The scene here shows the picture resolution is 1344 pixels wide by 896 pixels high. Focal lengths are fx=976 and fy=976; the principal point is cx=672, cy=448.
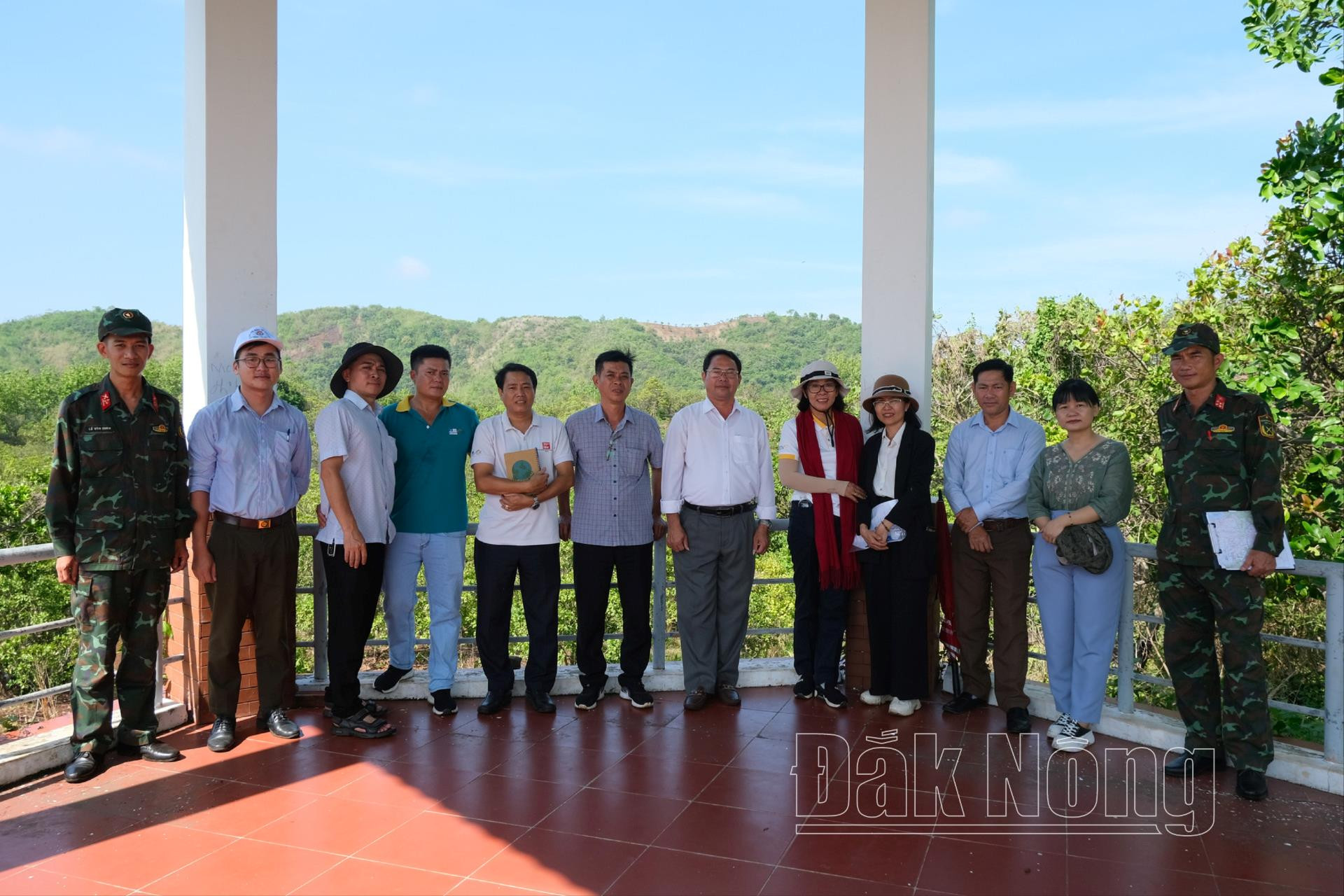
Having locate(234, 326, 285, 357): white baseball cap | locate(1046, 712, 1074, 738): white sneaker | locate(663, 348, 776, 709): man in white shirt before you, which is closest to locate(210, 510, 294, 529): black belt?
locate(234, 326, 285, 357): white baseball cap

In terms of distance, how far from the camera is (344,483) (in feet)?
12.8

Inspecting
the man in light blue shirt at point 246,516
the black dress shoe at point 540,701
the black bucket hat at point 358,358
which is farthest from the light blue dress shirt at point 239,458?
the black dress shoe at point 540,701

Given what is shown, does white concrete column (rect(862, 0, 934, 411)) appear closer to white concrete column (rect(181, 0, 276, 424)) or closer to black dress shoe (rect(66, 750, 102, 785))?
white concrete column (rect(181, 0, 276, 424))

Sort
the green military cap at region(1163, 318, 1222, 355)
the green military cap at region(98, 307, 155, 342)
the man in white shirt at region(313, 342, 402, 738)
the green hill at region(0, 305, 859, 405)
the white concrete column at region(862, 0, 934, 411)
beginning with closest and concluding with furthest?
the green military cap at region(1163, 318, 1222, 355) < the green military cap at region(98, 307, 155, 342) < the man in white shirt at region(313, 342, 402, 738) < the white concrete column at region(862, 0, 934, 411) < the green hill at region(0, 305, 859, 405)

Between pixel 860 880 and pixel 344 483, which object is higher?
pixel 344 483

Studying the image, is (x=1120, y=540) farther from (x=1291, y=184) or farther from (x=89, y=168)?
(x=89, y=168)

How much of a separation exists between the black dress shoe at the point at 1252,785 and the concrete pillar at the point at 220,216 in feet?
12.3

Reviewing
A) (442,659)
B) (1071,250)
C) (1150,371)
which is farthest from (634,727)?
(1071,250)

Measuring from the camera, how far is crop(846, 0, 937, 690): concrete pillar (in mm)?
4547

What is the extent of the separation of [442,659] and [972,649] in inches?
91.4

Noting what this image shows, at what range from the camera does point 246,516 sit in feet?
12.3

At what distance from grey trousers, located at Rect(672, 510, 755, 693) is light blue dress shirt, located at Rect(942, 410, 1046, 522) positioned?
37.0 inches

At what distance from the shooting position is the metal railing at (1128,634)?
10.8ft

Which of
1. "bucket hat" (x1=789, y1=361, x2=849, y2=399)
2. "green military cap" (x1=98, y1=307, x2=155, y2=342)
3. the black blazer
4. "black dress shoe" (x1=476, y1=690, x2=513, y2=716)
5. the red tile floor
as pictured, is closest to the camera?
the red tile floor
